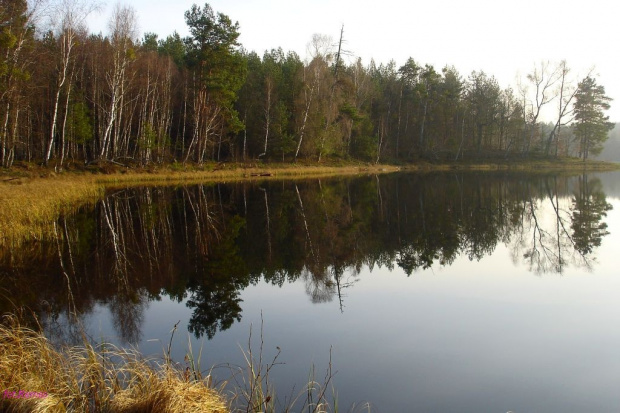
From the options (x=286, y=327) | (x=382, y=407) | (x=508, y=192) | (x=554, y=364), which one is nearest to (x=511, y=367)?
(x=554, y=364)

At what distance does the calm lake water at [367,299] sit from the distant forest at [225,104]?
1428 cm

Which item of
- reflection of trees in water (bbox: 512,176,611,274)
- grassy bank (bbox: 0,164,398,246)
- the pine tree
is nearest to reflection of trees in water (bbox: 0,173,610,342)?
reflection of trees in water (bbox: 512,176,611,274)

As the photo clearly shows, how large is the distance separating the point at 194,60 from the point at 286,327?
37.0m

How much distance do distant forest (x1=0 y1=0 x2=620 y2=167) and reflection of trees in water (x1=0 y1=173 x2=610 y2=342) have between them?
37.3ft

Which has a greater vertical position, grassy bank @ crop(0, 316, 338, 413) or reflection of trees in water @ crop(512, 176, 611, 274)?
reflection of trees in water @ crop(512, 176, 611, 274)

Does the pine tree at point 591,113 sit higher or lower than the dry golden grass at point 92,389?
higher

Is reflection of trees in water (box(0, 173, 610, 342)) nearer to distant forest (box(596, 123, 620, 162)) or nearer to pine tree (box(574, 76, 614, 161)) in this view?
pine tree (box(574, 76, 614, 161))

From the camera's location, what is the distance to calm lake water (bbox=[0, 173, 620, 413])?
555 cm

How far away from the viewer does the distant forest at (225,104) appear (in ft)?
99.3

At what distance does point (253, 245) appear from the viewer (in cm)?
1375

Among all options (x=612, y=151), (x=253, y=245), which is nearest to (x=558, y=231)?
(x=253, y=245)

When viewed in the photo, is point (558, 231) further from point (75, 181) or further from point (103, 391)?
point (75, 181)

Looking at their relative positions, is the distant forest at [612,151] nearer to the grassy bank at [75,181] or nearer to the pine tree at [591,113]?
the pine tree at [591,113]

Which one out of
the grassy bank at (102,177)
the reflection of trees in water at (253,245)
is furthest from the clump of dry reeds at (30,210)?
the reflection of trees in water at (253,245)
